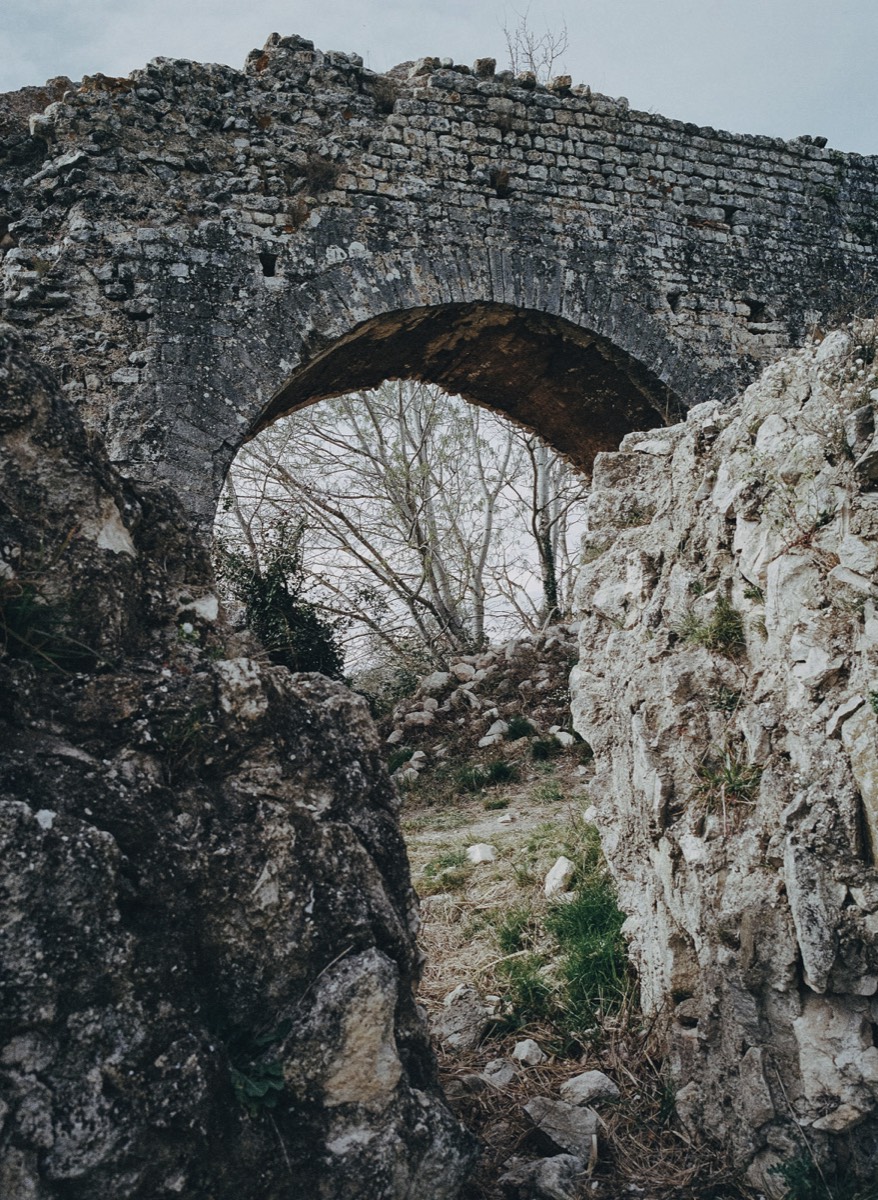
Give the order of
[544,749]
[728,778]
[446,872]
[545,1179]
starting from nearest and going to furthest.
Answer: [545,1179] < [728,778] < [446,872] < [544,749]

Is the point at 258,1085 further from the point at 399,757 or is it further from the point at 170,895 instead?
the point at 399,757

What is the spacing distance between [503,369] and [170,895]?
6079 millimetres

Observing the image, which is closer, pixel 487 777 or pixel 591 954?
pixel 591 954

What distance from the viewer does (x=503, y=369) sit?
7.46 m

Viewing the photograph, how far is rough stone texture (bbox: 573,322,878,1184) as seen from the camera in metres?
2.31

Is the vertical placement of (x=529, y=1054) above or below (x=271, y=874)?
below

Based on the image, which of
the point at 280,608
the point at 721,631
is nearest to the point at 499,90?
the point at 280,608

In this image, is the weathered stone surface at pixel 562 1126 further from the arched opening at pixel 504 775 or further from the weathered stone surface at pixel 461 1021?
the weathered stone surface at pixel 461 1021

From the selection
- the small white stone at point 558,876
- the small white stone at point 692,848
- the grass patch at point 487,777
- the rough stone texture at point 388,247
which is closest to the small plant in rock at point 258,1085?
the small white stone at point 692,848

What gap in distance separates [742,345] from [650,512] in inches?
159

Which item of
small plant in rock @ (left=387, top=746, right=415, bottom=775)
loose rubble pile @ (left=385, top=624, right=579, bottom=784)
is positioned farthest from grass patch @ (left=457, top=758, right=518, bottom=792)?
small plant in rock @ (left=387, top=746, right=415, bottom=775)

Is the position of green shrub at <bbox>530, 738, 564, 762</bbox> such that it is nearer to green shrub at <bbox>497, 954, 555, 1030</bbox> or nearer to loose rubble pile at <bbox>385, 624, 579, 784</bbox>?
loose rubble pile at <bbox>385, 624, 579, 784</bbox>

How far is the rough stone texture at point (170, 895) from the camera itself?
168cm

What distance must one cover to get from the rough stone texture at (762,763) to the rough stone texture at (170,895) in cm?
83
